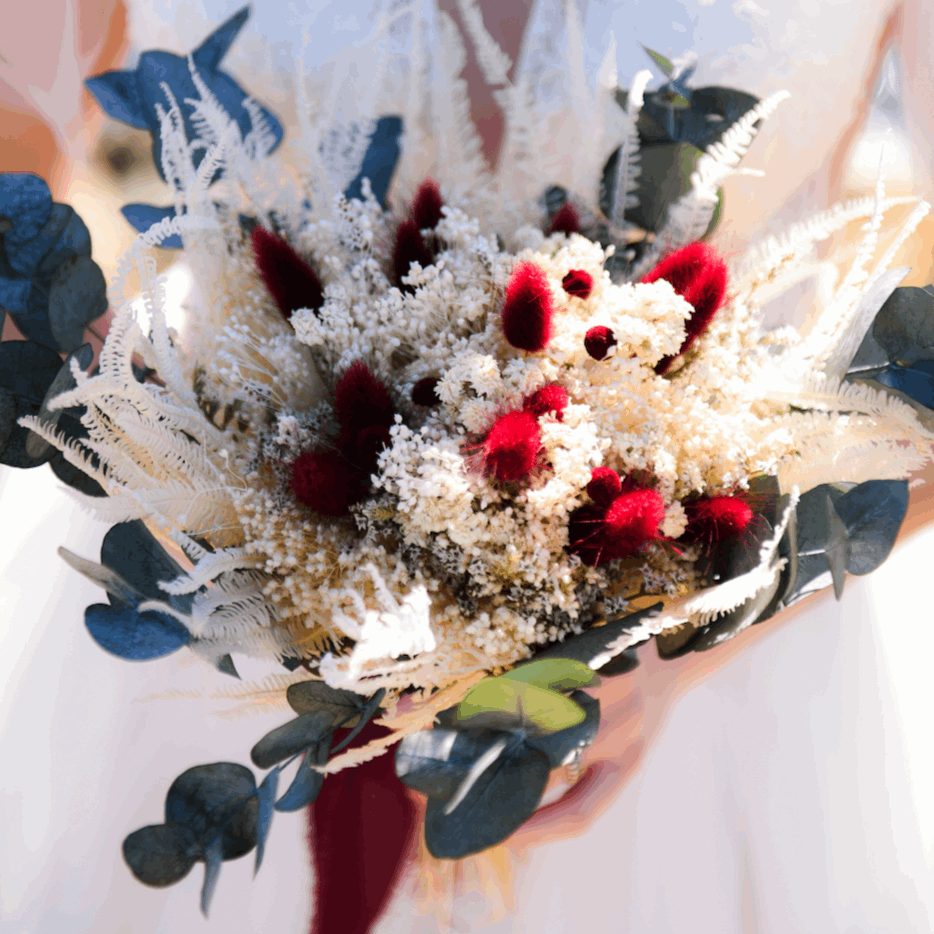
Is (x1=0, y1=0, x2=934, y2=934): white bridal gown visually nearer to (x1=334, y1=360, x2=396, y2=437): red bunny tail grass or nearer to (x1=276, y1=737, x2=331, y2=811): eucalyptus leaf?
(x1=276, y1=737, x2=331, y2=811): eucalyptus leaf

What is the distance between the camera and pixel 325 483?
1.56 feet

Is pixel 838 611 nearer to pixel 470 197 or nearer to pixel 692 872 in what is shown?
pixel 692 872

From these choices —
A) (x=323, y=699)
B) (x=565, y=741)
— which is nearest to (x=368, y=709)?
(x=323, y=699)

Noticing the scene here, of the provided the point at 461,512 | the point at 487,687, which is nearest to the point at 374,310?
the point at 461,512

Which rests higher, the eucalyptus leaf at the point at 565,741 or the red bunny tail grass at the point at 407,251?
the red bunny tail grass at the point at 407,251

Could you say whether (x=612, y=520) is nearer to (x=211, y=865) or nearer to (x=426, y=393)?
(x=426, y=393)

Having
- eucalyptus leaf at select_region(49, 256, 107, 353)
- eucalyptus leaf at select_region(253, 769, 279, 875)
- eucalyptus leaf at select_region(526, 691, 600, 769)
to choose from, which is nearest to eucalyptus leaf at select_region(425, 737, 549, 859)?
eucalyptus leaf at select_region(526, 691, 600, 769)

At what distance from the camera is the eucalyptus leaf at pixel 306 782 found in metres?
0.48

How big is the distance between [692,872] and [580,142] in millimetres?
618

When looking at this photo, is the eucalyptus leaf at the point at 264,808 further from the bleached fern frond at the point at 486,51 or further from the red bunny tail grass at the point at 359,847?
the bleached fern frond at the point at 486,51

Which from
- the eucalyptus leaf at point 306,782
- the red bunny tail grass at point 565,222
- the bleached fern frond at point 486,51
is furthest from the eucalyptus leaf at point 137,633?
the bleached fern frond at point 486,51

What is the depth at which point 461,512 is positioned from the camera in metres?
0.45

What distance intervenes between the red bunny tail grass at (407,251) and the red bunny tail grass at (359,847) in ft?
1.15

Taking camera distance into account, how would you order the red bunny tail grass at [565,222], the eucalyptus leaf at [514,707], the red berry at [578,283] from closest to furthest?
the eucalyptus leaf at [514,707]
the red berry at [578,283]
the red bunny tail grass at [565,222]
